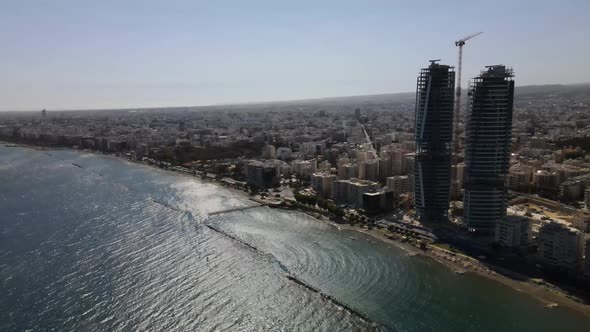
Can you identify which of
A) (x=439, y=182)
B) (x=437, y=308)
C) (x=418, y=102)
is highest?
(x=418, y=102)

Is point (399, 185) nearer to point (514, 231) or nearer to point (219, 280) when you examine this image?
point (514, 231)

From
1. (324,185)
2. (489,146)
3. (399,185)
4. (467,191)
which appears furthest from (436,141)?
(324,185)

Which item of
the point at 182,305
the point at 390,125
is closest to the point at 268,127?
the point at 390,125

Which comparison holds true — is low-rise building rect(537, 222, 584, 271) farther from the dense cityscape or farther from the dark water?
the dark water

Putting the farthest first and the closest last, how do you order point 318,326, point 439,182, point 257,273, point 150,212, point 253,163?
1. point 253,163
2. point 150,212
3. point 439,182
4. point 257,273
5. point 318,326

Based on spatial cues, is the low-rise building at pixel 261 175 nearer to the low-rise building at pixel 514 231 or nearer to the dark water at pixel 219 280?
the dark water at pixel 219 280

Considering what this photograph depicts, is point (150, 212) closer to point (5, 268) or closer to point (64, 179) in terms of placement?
point (5, 268)
